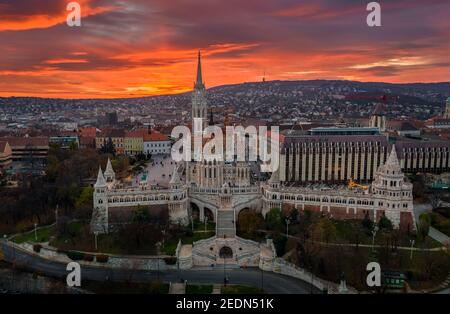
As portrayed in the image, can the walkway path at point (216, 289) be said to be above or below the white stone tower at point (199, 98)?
below

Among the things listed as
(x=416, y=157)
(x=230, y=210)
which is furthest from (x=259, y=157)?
(x=230, y=210)

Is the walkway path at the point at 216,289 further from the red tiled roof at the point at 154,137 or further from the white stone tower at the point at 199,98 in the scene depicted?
the red tiled roof at the point at 154,137

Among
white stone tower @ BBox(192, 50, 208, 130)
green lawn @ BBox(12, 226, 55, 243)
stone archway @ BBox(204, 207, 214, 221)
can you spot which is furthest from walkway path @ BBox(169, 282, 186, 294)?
white stone tower @ BBox(192, 50, 208, 130)

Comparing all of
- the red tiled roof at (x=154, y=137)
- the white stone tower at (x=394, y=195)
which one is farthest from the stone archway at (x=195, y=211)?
the red tiled roof at (x=154, y=137)

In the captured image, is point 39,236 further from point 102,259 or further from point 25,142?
point 25,142

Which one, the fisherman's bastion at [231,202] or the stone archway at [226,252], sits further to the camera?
the fisherman's bastion at [231,202]

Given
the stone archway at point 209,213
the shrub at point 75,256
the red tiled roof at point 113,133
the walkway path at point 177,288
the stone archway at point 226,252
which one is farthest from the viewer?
the red tiled roof at point 113,133

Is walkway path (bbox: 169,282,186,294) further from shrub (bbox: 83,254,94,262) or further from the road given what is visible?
shrub (bbox: 83,254,94,262)

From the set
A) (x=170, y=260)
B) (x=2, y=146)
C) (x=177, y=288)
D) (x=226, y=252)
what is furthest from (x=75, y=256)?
(x=2, y=146)
